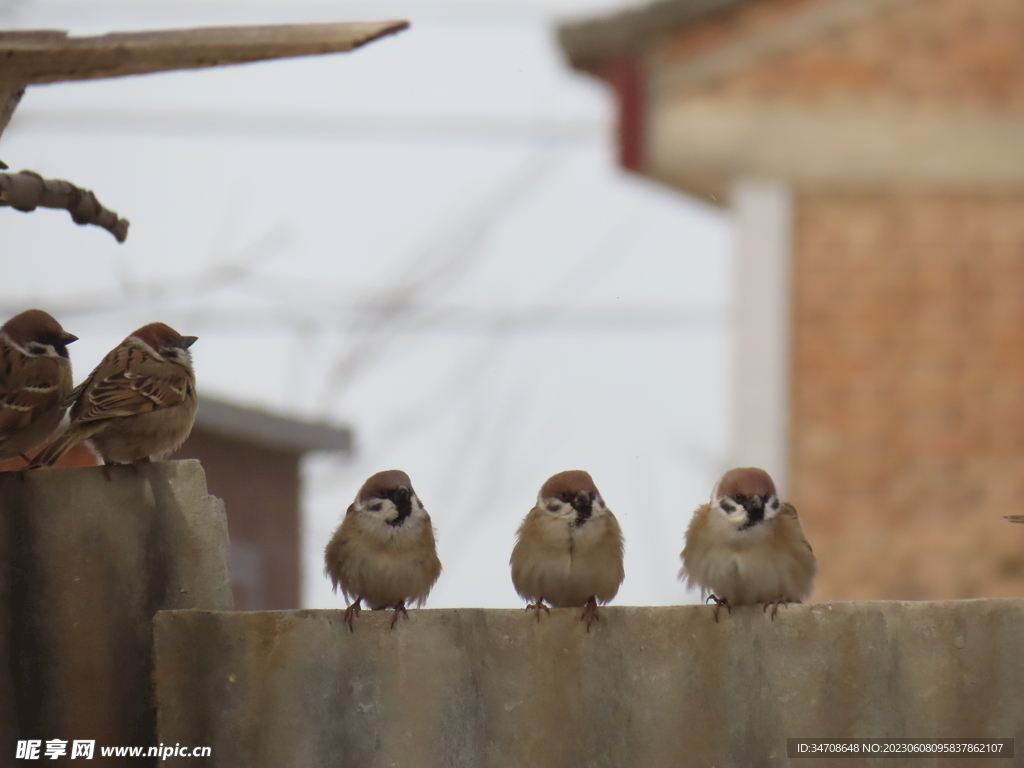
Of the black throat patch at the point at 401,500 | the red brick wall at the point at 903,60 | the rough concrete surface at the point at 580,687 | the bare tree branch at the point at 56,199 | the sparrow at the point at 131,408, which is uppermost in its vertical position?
the red brick wall at the point at 903,60

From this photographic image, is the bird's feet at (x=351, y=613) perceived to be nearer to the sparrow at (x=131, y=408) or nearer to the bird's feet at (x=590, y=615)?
the bird's feet at (x=590, y=615)

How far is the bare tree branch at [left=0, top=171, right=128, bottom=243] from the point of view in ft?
11.7

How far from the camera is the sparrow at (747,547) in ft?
12.2

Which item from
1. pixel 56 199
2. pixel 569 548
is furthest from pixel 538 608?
pixel 56 199

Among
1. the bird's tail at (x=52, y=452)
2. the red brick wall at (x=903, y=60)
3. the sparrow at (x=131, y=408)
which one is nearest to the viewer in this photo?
the bird's tail at (x=52, y=452)

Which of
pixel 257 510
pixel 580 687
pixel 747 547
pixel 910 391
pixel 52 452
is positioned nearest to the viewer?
pixel 580 687

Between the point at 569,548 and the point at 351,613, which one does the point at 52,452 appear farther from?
the point at 569,548

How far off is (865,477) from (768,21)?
2.71 meters

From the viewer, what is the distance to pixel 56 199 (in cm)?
370

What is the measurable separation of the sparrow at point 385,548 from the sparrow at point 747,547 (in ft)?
2.17

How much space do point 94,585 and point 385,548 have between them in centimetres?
73

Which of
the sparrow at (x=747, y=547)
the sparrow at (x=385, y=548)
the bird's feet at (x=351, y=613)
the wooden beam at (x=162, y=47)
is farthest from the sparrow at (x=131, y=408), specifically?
the sparrow at (x=747, y=547)

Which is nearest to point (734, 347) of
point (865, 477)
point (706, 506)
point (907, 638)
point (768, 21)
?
point (865, 477)

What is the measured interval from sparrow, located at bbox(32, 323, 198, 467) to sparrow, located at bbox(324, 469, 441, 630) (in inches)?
18.8
